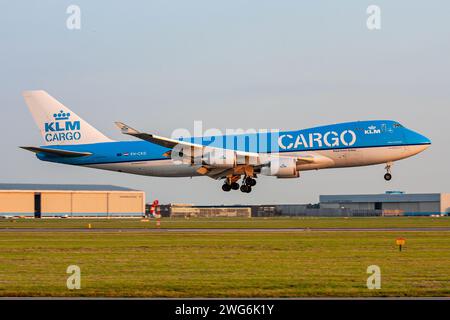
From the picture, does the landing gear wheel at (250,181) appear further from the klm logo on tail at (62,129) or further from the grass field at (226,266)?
the klm logo on tail at (62,129)

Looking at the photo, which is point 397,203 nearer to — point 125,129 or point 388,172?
point 388,172

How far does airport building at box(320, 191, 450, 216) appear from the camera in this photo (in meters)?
161

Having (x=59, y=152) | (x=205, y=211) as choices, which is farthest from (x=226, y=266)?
(x=205, y=211)

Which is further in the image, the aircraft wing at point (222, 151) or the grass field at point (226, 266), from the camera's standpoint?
the aircraft wing at point (222, 151)

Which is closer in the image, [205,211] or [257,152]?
[257,152]

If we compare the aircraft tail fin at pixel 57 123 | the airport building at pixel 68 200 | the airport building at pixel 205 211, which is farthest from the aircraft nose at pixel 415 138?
the airport building at pixel 68 200

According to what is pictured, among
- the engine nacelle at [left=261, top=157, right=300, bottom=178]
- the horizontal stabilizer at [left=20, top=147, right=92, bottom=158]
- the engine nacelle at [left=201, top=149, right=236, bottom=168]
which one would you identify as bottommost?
the engine nacelle at [left=261, top=157, right=300, bottom=178]

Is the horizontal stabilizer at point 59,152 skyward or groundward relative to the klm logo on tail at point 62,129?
groundward

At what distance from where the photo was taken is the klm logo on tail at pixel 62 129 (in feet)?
226

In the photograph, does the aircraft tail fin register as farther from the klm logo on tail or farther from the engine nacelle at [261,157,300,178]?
the engine nacelle at [261,157,300,178]

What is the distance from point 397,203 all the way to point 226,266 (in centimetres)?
13674
